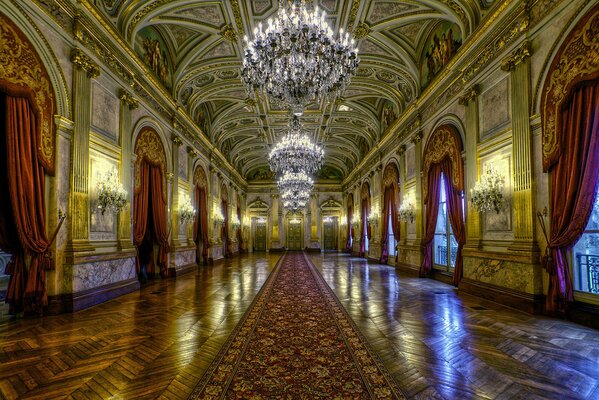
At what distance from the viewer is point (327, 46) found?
5043 millimetres

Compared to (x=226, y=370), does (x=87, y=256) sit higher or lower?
higher

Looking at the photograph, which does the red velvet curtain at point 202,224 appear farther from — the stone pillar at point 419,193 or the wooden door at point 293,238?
the wooden door at point 293,238

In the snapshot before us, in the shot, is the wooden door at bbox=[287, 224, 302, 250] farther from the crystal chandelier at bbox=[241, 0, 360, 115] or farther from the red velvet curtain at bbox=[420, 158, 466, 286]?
the crystal chandelier at bbox=[241, 0, 360, 115]

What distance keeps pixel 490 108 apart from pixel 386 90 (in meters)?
5.19

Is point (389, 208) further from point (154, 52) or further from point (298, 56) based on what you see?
point (154, 52)

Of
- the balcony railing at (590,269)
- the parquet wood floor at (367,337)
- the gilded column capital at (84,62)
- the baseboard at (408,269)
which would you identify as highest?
the gilded column capital at (84,62)

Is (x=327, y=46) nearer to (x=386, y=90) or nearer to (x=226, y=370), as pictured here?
(x=226, y=370)

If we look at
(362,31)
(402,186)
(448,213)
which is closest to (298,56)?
(362,31)

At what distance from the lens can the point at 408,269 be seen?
973 cm

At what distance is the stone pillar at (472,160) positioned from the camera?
6.41 metres

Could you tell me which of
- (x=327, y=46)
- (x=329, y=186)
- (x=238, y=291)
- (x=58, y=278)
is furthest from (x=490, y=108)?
(x=329, y=186)

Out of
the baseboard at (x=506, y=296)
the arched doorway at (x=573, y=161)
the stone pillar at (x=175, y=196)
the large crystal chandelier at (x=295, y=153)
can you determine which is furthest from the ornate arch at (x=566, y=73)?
the stone pillar at (x=175, y=196)

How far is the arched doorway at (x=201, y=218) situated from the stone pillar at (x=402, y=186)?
22.9 feet

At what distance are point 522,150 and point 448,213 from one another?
100 inches
